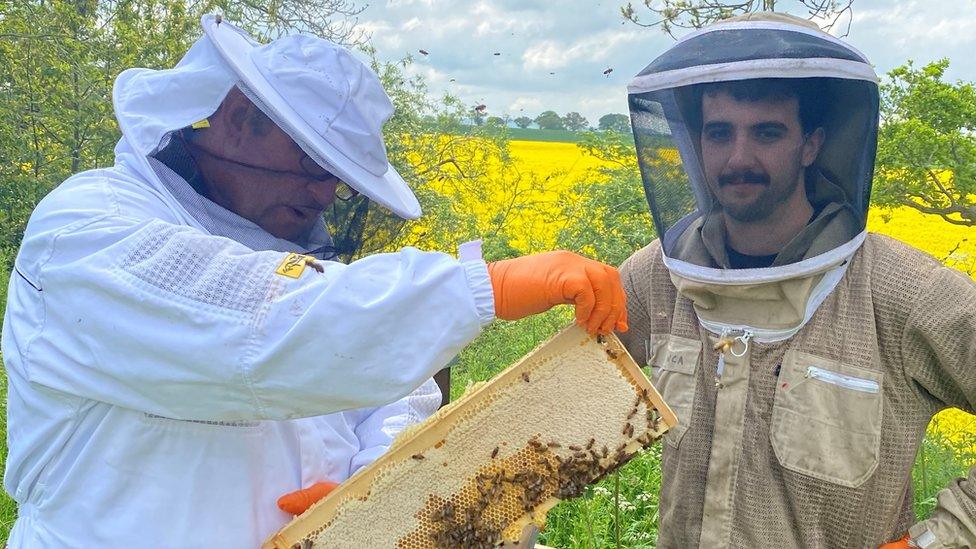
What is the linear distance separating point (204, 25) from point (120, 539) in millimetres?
1424

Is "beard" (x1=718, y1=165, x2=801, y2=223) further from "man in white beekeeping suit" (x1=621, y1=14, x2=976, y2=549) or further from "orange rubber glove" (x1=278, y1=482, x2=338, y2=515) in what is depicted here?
"orange rubber glove" (x1=278, y1=482, x2=338, y2=515)

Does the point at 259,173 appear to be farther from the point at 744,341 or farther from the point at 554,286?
the point at 744,341

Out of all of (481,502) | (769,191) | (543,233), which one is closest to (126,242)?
(481,502)

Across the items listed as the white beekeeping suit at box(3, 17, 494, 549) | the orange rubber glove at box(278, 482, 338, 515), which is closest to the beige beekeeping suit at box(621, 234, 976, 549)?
the white beekeeping suit at box(3, 17, 494, 549)

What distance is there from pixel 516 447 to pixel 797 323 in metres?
1.00

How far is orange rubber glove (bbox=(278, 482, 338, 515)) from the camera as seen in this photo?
204cm

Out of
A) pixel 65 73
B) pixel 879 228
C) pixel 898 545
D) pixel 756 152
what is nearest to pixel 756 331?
pixel 756 152

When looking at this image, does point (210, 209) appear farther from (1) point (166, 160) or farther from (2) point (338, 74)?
(2) point (338, 74)

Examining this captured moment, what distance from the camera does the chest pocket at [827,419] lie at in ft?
7.39

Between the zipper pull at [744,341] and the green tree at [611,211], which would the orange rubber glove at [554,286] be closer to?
the zipper pull at [744,341]

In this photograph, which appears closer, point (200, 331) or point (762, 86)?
point (200, 331)

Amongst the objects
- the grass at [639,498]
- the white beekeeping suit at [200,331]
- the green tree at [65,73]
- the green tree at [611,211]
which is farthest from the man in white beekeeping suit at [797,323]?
the green tree at [65,73]

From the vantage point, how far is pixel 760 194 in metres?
2.40

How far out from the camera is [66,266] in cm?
164
